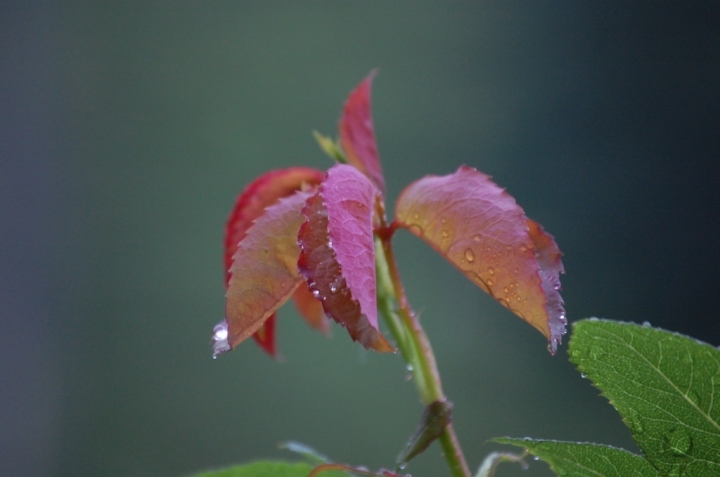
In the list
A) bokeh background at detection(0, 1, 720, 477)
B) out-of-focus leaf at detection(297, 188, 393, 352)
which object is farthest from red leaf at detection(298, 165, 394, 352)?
bokeh background at detection(0, 1, 720, 477)

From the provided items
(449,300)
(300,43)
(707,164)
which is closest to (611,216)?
(707,164)

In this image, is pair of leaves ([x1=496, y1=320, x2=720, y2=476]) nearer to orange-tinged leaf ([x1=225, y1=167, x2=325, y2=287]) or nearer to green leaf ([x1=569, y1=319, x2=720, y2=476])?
green leaf ([x1=569, y1=319, x2=720, y2=476])

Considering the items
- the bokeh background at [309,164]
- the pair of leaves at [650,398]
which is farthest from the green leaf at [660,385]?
the bokeh background at [309,164]

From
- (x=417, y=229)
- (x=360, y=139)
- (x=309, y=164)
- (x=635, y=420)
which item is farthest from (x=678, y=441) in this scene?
(x=309, y=164)

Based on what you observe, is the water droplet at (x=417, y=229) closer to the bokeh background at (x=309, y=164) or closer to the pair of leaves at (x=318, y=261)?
the pair of leaves at (x=318, y=261)

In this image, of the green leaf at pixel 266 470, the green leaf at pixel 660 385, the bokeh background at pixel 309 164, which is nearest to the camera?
the green leaf at pixel 660 385

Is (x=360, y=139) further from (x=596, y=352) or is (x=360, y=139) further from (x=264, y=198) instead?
(x=596, y=352)
